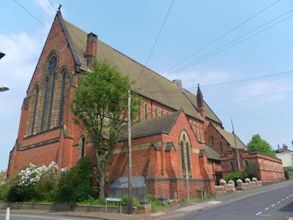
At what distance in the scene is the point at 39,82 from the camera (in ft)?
125

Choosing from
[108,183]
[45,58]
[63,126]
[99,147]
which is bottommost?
[108,183]

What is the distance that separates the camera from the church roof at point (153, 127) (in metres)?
27.3

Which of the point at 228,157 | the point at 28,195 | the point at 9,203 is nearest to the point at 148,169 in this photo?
the point at 28,195

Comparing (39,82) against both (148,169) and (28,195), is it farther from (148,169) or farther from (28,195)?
(148,169)

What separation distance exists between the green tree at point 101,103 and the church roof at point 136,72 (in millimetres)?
7984

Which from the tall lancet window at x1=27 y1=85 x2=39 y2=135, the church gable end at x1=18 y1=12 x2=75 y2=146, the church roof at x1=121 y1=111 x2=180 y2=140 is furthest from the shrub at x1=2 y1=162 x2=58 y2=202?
the tall lancet window at x1=27 y1=85 x2=39 y2=135

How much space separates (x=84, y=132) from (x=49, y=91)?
9157 mm

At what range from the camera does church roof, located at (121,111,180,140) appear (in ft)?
89.5

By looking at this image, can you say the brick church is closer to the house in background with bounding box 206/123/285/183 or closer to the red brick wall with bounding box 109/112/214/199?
the red brick wall with bounding box 109/112/214/199

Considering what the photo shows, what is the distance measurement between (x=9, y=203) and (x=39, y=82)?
51.5 feet

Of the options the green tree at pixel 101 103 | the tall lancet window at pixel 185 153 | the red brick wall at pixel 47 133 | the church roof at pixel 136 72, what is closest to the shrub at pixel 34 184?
the red brick wall at pixel 47 133

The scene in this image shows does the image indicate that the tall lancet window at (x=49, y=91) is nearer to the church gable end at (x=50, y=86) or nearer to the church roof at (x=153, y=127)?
the church gable end at (x=50, y=86)

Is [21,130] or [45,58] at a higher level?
[45,58]

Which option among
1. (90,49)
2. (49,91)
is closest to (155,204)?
(90,49)
